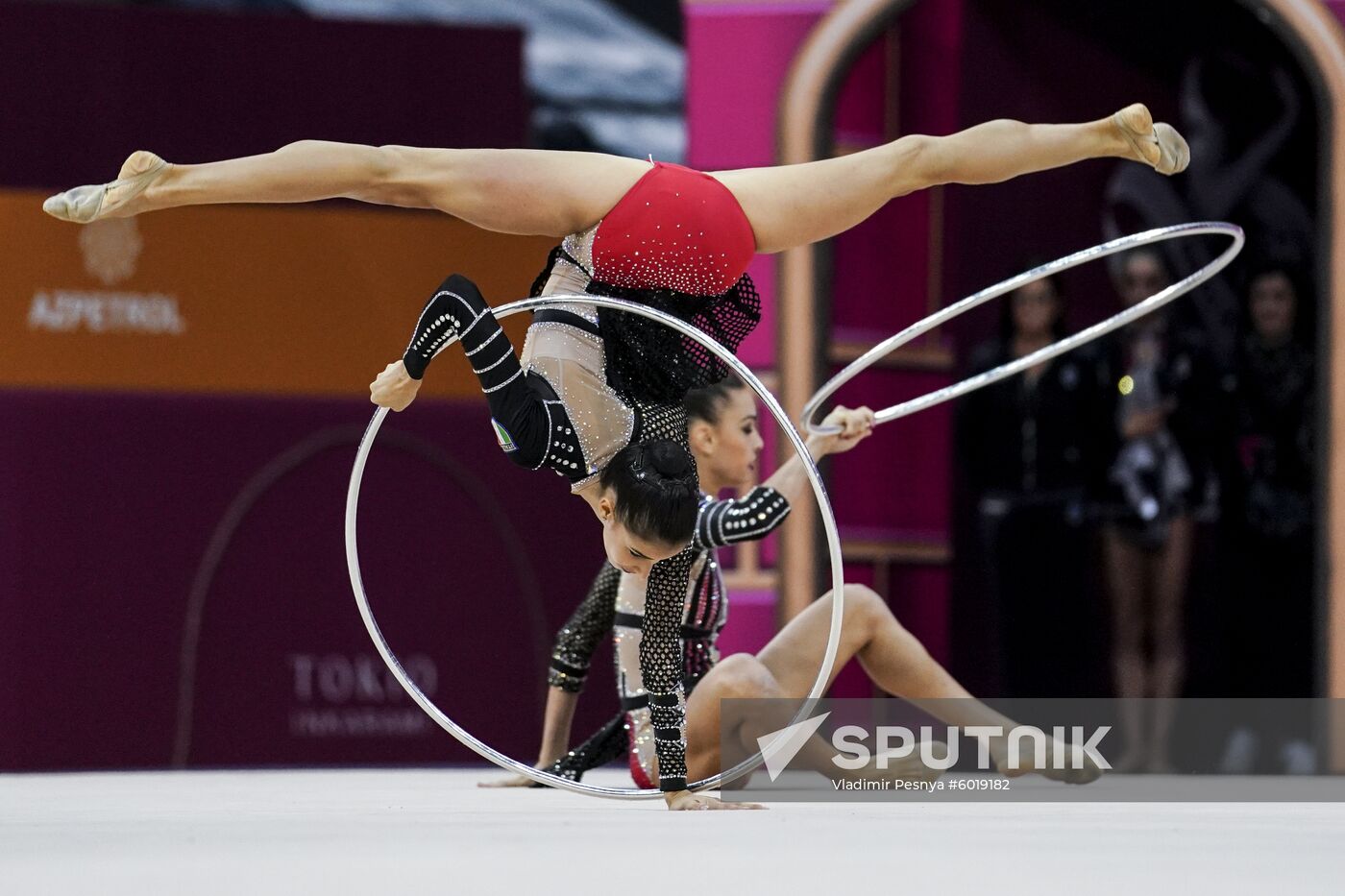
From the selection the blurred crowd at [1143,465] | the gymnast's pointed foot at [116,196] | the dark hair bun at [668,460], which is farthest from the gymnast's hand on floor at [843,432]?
the blurred crowd at [1143,465]

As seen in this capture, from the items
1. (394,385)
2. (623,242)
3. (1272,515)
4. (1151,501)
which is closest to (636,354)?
(623,242)

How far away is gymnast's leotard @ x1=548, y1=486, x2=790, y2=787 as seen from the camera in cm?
397

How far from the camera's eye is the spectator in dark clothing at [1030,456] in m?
6.19

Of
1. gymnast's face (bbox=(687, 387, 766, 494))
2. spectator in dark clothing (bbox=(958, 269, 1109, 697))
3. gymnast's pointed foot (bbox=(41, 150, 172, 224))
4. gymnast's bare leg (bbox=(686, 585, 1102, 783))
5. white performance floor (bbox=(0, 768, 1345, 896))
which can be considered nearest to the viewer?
white performance floor (bbox=(0, 768, 1345, 896))

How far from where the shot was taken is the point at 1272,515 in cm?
630

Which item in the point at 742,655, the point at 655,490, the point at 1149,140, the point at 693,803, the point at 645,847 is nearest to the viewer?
the point at 645,847

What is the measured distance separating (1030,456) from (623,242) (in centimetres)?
269

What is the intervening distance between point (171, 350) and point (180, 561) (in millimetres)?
774

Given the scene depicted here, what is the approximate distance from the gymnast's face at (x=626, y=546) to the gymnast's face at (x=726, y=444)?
0.74m

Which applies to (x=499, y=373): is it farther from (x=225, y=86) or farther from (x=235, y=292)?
(x=225, y=86)

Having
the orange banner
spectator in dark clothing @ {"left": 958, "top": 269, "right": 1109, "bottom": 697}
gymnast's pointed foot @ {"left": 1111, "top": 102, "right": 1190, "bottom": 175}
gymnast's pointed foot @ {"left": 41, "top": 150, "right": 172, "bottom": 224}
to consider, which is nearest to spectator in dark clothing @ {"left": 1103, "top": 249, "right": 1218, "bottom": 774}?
spectator in dark clothing @ {"left": 958, "top": 269, "right": 1109, "bottom": 697}

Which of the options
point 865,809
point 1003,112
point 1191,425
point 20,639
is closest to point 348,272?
point 20,639

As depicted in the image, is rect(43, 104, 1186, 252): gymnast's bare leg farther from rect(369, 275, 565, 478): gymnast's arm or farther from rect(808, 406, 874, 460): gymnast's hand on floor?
rect(808, 406, 874, 460): gymnast's hand on floor

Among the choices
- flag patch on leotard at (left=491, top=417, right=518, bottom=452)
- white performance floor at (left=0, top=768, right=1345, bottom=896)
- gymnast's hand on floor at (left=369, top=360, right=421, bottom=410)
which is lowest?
white performance floor at (left=0, top=768, right=1345, bottom=896)
